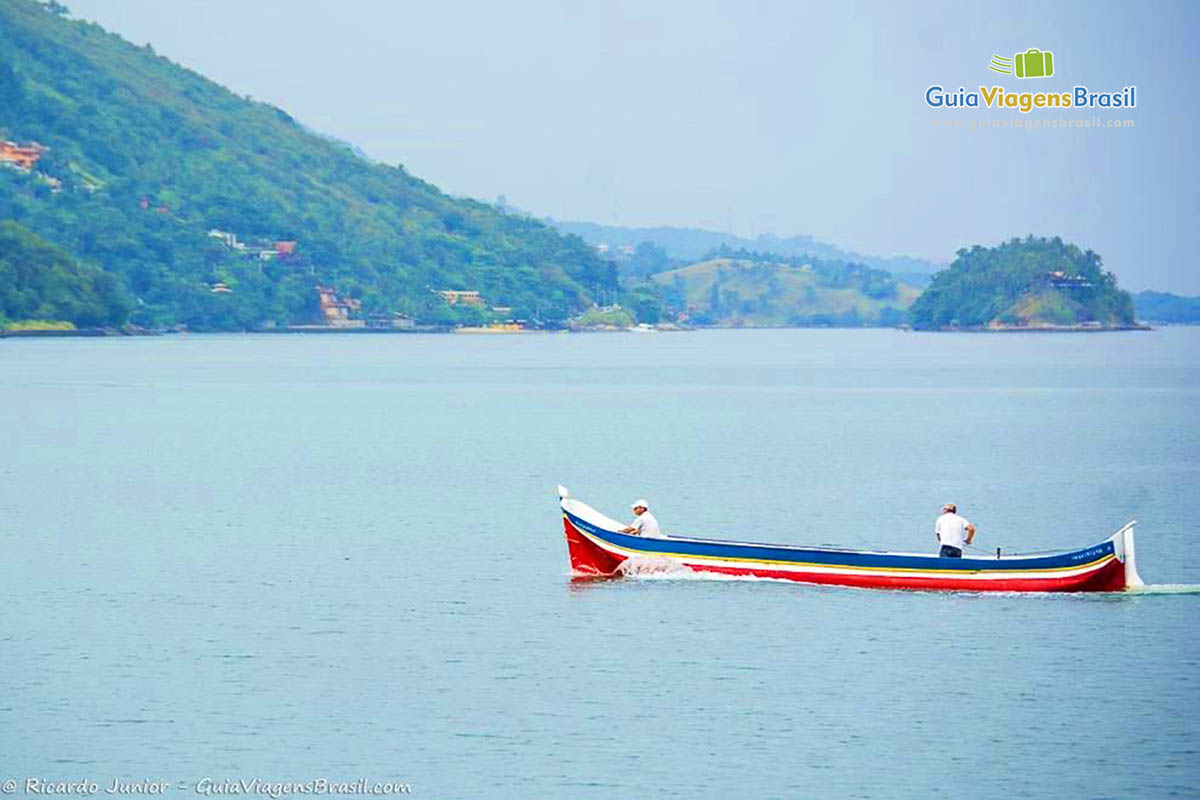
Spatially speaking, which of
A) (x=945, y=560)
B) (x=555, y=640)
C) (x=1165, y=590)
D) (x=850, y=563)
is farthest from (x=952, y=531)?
(x=555, y=640)

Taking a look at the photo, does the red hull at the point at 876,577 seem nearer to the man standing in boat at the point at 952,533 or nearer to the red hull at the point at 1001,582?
the red hull at the point at 1001,582

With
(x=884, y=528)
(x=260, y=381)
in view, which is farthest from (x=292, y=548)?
(x=260, y=381)

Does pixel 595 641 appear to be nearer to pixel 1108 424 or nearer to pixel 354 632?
pixel 354 632

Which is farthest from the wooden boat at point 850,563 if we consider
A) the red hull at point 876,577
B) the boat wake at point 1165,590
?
the boat wake at point 1165,590

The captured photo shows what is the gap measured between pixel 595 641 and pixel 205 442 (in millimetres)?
65275

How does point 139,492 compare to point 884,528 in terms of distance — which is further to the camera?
point 139,492

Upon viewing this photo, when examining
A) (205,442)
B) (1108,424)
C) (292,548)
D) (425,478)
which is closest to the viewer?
(292,548)

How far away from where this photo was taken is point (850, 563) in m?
49.6

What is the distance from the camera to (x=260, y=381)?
180375 millimetres

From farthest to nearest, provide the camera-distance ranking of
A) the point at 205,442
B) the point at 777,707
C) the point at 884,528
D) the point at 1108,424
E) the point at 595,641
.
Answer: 1. the point at 1108,424
2. the point at 205,442
3. the point at 884,528
4. the point at 595,641
5. the point at 777,707

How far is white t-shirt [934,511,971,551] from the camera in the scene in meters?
48.3

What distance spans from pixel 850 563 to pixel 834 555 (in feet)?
1.48

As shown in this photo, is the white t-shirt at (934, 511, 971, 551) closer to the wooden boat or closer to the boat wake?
the wooden boat

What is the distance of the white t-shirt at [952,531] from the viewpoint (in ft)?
159
